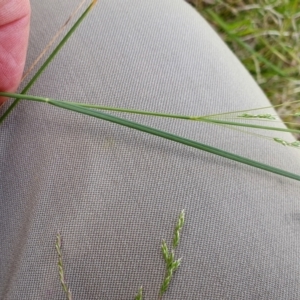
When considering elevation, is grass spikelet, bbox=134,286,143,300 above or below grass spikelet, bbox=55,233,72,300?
below

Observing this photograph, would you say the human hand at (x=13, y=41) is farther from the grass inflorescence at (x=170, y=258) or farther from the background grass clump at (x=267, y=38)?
the background grass clump at (x=267, y=38)

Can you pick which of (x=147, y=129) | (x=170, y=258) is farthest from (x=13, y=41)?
(x=170, y=258)

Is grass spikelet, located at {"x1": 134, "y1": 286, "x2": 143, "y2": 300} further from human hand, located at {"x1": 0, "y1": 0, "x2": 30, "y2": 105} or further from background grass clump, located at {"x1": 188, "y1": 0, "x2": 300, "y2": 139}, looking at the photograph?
background grass clump, located at {"x1": 188, "y1": 0, "x2": 300, "y2": 139}

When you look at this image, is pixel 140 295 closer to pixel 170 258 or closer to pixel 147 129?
pixel 170 258

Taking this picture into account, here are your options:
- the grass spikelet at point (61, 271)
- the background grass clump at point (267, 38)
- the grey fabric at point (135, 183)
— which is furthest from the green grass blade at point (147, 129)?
the background grass clump at point (267, 38)

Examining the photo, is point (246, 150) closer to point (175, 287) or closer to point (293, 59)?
point (175, 287)

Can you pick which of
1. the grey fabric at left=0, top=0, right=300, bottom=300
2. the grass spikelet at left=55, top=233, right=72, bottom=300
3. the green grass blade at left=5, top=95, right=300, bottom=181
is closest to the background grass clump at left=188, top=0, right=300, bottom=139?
the grey fabric at left=0, top=0, right=300, bottom=300
